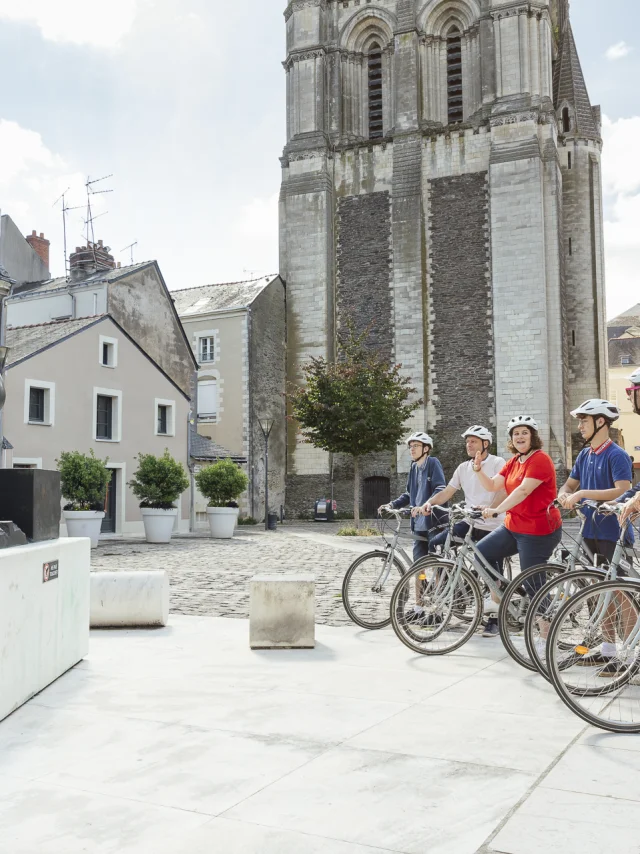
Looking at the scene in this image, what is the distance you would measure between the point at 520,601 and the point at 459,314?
93.1 ft

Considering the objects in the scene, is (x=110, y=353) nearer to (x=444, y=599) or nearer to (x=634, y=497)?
(x=444, y=599)

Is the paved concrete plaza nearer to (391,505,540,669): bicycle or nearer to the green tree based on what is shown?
(391,505,540,669): bicycle

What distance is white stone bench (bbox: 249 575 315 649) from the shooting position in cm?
623

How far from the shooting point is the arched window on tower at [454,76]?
1387 inches

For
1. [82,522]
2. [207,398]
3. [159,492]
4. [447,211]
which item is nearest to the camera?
[82,522]

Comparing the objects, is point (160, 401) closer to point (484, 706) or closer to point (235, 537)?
point (235, 537)

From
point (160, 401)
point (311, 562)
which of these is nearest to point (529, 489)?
point (311, 562)

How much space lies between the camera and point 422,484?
727cm

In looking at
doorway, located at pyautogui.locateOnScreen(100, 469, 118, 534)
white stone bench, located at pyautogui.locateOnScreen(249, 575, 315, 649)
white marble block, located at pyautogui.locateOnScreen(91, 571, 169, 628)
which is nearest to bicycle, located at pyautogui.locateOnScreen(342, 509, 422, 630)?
white stone bench, located at pyautogui.locateOnScreen(249, 575, 315, 649)

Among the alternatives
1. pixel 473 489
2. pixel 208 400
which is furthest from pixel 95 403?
pixel 473 489

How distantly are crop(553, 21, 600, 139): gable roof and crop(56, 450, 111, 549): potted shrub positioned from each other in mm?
26904

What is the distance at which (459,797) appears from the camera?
3111mm

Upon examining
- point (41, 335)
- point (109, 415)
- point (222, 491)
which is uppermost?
point (41, 335)

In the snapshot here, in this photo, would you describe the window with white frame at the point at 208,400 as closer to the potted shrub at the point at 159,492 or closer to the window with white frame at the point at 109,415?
the window with white frame at the point at 109,415
